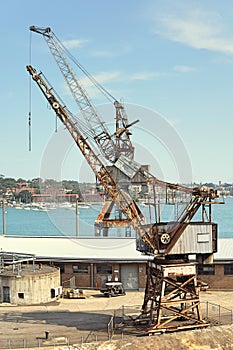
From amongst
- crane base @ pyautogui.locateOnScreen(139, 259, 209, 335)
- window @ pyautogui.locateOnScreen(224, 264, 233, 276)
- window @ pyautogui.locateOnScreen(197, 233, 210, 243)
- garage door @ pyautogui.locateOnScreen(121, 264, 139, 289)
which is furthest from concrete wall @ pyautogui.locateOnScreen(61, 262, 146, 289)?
window @ pyautogui.locateOnScreen(197, 233, 210, 243)

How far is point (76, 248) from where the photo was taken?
4269 cm

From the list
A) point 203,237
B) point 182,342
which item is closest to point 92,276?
point 203,237

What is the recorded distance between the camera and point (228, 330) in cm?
2547

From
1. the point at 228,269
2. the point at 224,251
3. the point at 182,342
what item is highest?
the point at 224,251

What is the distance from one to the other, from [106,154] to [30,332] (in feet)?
41.0

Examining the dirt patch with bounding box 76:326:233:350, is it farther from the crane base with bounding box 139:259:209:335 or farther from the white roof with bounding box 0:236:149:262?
the white roof with bounding box 0:236:149:262

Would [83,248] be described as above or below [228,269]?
above

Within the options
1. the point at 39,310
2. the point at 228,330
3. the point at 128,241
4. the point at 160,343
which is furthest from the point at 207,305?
the point at 128,241

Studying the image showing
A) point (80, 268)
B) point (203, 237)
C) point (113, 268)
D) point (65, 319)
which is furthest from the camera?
point (80, 268)

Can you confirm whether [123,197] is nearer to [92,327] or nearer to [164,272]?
[164,272]

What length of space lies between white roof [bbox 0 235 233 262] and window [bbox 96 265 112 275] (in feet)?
2.05

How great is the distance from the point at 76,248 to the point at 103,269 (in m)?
6.88

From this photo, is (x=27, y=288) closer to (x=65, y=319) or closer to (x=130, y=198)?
(x=65, y=319)

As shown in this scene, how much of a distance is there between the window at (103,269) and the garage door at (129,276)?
0.96 m
